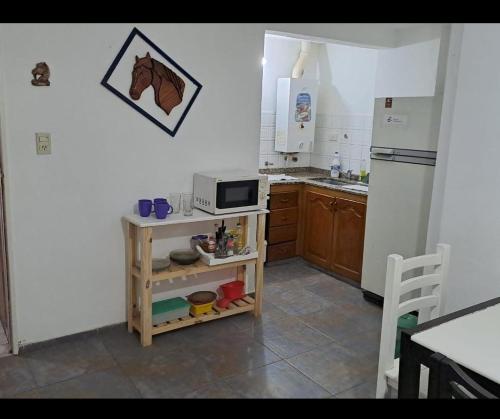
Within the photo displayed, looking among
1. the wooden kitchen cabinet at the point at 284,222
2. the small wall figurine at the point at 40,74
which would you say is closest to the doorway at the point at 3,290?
the small wall figurine at the point at 40,74

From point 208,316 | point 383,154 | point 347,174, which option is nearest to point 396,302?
point 208,316

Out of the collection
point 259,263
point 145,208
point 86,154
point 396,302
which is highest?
point 86,154

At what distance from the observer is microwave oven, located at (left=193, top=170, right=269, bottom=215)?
107 inches

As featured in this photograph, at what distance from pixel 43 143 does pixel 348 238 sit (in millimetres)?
2344

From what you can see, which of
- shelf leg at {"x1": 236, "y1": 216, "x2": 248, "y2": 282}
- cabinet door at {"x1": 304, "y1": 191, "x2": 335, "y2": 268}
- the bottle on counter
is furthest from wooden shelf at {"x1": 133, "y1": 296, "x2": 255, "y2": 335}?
the bottle on counter

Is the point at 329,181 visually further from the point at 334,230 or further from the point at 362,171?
the point at 334,230

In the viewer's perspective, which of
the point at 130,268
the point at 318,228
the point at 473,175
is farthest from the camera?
the point at 318,228

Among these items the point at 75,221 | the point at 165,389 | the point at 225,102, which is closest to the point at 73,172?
the point at 75,221

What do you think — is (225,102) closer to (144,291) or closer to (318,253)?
(144,291)

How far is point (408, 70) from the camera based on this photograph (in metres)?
3.04

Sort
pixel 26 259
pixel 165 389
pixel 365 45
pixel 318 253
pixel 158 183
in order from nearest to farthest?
pixel 165 389, pixel 26 259, pixel 158 183, pixel 365 45, pixel 318 253

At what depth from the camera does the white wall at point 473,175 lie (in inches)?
79.4
